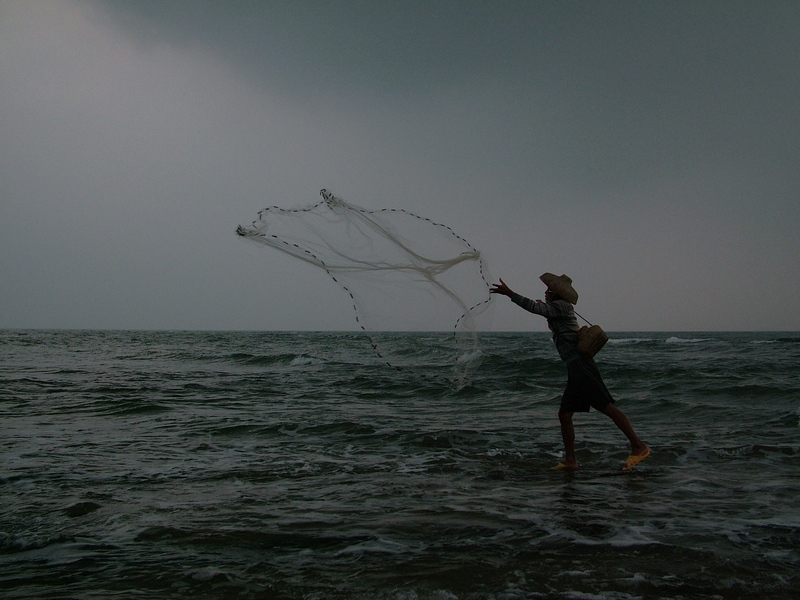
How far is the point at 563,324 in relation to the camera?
620 cm

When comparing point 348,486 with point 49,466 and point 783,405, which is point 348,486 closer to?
point 49,466

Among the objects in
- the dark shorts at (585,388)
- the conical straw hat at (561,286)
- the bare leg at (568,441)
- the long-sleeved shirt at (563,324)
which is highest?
the conical straw hat at (561,286)

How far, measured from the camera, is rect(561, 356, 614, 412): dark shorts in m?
5.95

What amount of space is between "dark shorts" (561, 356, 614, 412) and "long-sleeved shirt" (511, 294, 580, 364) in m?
0.12

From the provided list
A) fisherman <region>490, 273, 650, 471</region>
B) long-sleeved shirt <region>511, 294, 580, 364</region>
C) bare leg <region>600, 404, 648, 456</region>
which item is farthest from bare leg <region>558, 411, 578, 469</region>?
long-sleeved shirt <region>511, 294, 580, 364</region>

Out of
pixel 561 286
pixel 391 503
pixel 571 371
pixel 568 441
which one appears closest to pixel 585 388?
pixel 571 371

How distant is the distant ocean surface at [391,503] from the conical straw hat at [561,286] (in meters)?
1.89

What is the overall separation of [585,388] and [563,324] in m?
0.74

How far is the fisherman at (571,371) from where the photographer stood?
19.5ft

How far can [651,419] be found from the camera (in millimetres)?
9430

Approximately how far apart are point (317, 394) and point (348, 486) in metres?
8.16

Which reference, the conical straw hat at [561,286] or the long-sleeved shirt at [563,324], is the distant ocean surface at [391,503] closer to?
the long-sleeved shirt at [563,324]

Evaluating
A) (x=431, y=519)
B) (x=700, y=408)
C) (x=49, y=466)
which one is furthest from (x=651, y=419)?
(x=49, y=466)

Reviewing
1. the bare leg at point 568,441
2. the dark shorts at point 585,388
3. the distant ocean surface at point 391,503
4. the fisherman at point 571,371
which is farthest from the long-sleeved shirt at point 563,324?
the distant ocean surface at point 391,503
